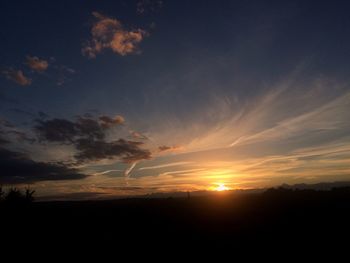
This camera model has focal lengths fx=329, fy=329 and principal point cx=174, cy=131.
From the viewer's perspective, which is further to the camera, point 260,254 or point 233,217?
point 233,217

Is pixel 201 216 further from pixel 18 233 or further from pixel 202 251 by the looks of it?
pixel 18 233

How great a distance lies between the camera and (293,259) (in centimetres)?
2239

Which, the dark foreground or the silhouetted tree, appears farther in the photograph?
the silhouetted tree

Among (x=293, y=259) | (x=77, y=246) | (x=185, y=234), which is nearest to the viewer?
(x=293, y=259)

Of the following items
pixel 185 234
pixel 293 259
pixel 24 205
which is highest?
pixel 24 205

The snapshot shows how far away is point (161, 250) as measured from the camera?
26359mm

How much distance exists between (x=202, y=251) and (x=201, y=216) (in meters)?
15.1

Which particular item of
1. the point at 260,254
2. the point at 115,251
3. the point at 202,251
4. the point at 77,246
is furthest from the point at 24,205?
Result: the point at 260,254

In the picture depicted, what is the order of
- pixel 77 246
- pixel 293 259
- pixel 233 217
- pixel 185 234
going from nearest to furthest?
pixel 293 259 < pixel 77 246 < pixel 185 234 < pixel 233 217

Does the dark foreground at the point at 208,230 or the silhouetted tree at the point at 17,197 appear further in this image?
the silhouetted tree at the point at 17,197

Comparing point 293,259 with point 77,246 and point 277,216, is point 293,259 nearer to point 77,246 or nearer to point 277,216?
point 277,216

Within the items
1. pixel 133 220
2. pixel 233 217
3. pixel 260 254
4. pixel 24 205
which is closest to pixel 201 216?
pixel 233 217

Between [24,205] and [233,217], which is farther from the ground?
[24,205]

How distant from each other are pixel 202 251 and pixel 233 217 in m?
13.1
